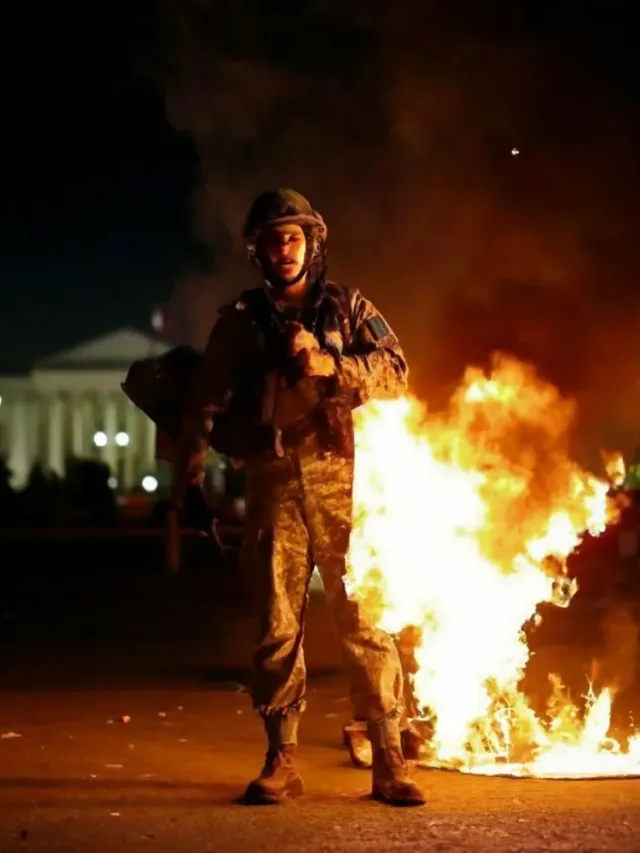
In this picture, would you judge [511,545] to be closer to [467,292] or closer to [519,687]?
[519,687]

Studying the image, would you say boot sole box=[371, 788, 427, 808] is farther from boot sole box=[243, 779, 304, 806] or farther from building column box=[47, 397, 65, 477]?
building column box=[47, 397, 65, 477]

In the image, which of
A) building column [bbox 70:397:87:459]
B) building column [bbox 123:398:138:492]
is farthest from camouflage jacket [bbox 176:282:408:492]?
building column [bbox 70:397:87:459]

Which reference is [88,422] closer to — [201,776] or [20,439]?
[20,439]

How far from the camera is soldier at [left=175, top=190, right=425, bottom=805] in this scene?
5.47 metres

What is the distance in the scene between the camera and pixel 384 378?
548 cm

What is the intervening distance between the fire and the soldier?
816 mm

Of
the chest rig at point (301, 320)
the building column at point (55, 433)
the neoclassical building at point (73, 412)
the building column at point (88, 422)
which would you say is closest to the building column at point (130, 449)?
the neoclassical building at point (73, 412)

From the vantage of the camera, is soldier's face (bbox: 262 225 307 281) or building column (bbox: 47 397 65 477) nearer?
soldier's face (bbox: 262 225 307 281)

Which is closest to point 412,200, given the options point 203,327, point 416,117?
point 416,117

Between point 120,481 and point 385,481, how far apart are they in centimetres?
6520

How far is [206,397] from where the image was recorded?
557 centimetres

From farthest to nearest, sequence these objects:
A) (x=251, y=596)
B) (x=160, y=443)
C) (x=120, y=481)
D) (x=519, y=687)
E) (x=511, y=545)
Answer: (x=120, y=481)
(x=519, y=687)
(x=511, y=545)
(x=160, y=443)
(x=251, y=596)

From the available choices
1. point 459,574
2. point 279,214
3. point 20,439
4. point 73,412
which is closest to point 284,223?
point 279,214

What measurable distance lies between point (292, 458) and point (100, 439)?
70.1m
